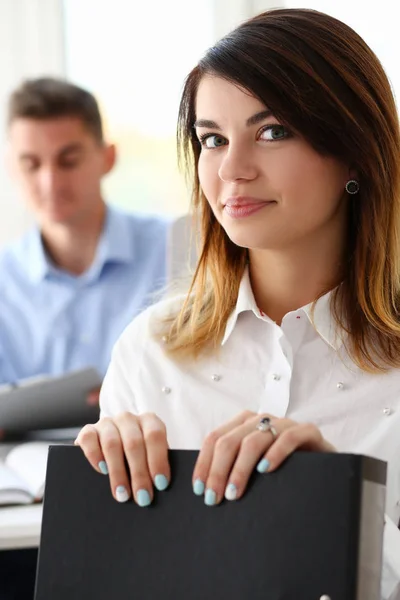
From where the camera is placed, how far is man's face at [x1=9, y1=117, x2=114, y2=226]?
292 cm

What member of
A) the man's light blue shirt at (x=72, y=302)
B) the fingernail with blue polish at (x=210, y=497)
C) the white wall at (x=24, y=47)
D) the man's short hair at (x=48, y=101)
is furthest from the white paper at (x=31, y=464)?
the white wall at (x=24, y=47)

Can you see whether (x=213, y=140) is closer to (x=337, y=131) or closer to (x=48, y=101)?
(x=337, y=131)

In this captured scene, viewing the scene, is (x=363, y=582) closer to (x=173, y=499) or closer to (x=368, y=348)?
(x=173, y=499)

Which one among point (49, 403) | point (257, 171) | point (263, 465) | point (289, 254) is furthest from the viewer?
point (49, 403)

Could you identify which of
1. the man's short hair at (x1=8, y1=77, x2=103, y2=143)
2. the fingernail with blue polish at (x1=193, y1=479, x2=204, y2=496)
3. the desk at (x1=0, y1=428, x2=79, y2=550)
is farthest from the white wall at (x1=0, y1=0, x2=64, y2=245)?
the fingernail with blue polish at (x1=193, y1=479, x2=204, y2=496)

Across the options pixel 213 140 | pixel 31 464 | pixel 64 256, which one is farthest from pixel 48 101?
pixel 213 140

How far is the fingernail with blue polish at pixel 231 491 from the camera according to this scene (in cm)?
89

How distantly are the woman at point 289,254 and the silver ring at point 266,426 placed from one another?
0.21m

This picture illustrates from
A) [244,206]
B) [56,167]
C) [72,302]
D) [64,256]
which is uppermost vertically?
[244,206]

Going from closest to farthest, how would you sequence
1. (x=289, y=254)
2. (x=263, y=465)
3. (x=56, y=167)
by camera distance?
(x=263, y=465)
(x=289, y=254)
(x=56, y=167)

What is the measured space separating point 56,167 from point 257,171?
1.83 metres

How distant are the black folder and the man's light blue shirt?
197 centimetres

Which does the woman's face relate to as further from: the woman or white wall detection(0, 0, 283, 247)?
white wall detection(0, 0, 283, 247)

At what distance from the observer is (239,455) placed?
0.90 metres
